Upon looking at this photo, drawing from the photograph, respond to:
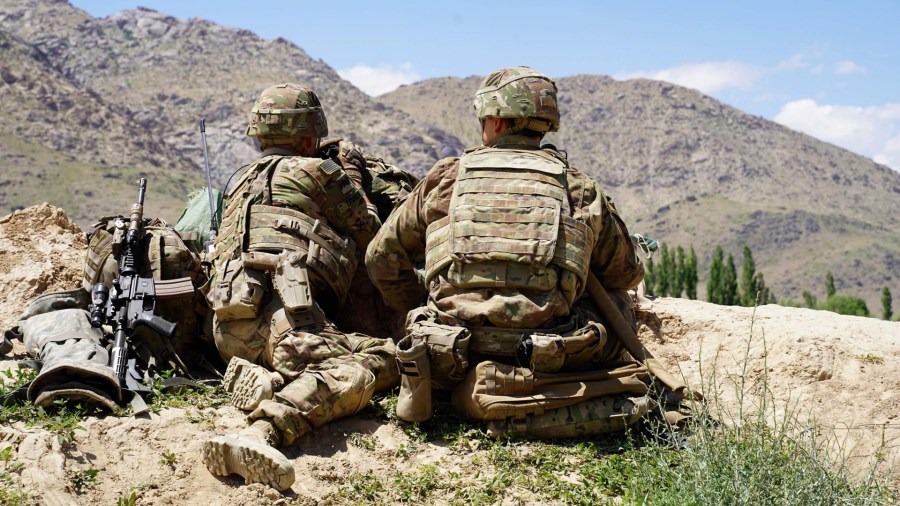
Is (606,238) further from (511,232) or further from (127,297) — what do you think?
(127,297)

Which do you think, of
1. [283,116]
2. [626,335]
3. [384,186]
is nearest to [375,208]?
[384,186]

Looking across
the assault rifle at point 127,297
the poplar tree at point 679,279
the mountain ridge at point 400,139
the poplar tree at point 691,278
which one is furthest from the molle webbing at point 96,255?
the mountain ridge at point 400,139

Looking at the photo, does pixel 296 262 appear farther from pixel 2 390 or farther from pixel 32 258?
pixel 32 258

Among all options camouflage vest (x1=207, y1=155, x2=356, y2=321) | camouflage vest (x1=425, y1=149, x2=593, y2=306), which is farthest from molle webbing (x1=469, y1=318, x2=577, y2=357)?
camouflage vest (x1=207, y1=155, x2=356, y2=321)

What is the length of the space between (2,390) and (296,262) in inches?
73.5

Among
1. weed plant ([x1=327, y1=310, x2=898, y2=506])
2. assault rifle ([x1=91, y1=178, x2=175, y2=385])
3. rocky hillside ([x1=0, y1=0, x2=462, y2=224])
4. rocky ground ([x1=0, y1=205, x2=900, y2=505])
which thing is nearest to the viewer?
weed plant ([x1=327, y1=310, x2=898, y2=506])

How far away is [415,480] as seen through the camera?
542 cm

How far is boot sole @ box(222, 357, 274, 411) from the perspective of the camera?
604cm

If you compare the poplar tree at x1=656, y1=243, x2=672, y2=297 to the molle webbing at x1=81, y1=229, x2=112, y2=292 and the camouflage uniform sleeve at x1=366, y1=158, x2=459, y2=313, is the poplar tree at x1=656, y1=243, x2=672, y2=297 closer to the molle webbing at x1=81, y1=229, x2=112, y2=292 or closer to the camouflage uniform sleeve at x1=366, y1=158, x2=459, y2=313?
the camouflage uniform sleeve at x1=366, y1=158, x2=459, y2=313

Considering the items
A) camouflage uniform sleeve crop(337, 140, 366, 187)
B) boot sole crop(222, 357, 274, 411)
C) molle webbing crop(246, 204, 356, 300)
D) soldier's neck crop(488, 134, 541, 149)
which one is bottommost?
boot sole crop(222, 357, 274, 411)

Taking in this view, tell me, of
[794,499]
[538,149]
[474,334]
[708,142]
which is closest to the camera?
[794,499]

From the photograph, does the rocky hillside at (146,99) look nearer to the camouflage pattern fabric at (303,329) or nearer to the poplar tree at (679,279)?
the poplar tree at (679,279)

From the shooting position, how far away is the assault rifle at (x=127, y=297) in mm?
6559

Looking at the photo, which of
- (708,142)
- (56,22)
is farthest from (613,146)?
(56,22)
